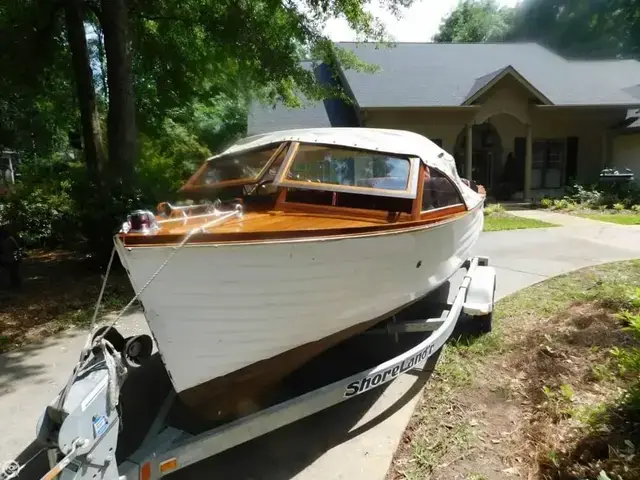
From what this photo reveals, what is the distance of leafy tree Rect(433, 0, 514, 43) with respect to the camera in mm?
52906

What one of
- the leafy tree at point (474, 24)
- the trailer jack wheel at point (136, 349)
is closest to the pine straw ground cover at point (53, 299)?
the trailer jack wheel at point (136, 349)

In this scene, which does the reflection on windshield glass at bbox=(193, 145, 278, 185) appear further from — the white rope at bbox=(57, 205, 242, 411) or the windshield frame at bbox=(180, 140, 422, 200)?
the white rope at bbox=(57, 205, 242, 411)

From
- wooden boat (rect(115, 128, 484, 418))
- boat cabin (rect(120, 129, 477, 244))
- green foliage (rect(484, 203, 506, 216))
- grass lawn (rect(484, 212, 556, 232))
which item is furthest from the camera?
green foliage (rect(484, 203, 506, 216))

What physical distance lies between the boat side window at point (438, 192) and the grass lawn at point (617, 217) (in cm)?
1002

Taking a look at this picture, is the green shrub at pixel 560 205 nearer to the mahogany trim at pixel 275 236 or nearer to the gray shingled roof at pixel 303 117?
the gray shingled roof at pixel 303 117

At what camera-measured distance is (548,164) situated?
18875 millimetres

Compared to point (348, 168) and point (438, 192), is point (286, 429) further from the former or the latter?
point (438, 192)

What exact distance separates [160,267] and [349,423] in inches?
77.8

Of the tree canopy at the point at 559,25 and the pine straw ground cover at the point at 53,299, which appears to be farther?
the tree canopy at the point at 559,25

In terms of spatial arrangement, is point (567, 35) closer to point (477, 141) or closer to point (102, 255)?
point (477, 141)

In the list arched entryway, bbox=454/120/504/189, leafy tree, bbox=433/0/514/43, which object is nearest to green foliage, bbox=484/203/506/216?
arched entryway, bbox=454/120/504/189

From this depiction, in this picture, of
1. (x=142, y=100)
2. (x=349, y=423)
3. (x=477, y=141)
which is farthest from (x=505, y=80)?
(x=349, y=423)

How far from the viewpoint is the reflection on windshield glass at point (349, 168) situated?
13.4 feet

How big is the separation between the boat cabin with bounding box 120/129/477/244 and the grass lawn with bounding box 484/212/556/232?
8187 millimetres
